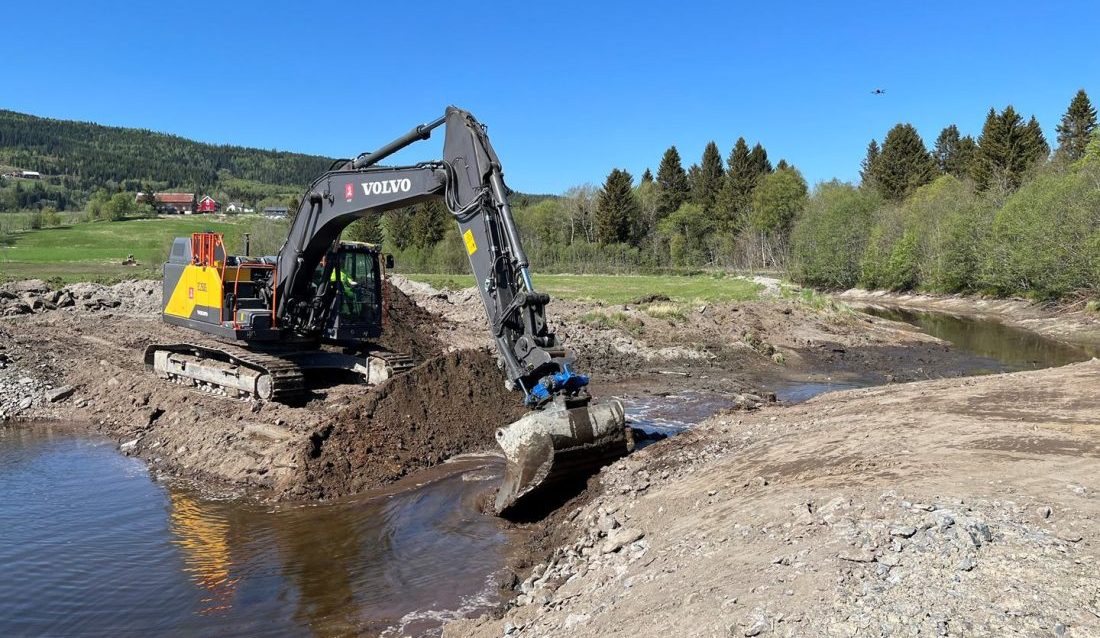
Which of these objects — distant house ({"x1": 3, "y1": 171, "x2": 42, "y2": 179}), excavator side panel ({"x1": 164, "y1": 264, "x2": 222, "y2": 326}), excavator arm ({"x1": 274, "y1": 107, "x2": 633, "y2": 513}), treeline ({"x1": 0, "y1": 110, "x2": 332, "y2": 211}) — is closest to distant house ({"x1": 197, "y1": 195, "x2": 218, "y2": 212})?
treeline ({"x1": 0, "y1": 110, "x2": 332, "y2": 211})

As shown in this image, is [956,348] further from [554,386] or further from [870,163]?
[870,163]

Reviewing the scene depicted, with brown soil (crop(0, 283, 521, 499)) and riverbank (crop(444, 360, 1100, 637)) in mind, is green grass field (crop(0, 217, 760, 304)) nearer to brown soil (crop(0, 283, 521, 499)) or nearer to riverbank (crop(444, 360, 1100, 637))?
brown soil (crop(0, 283, 521, 499))

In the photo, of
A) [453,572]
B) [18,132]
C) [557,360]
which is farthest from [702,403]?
[18,132]

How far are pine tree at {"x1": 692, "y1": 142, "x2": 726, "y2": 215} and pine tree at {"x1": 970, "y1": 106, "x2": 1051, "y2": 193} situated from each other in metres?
27.9

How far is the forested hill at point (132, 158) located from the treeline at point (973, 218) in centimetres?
12194

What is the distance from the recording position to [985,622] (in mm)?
4043

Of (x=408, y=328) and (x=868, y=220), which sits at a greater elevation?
(x=868, y=220)

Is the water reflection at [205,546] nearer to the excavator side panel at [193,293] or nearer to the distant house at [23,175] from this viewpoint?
the excavator side panel at [193,293]

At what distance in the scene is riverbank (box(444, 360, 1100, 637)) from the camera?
4328mm

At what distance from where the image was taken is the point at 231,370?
13.4 m

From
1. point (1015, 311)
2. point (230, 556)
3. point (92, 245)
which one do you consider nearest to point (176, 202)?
point (92, 245)

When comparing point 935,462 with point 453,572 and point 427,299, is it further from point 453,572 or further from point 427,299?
point 427,299

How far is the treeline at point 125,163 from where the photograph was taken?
143750 mm

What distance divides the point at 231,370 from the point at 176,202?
130981 mm
